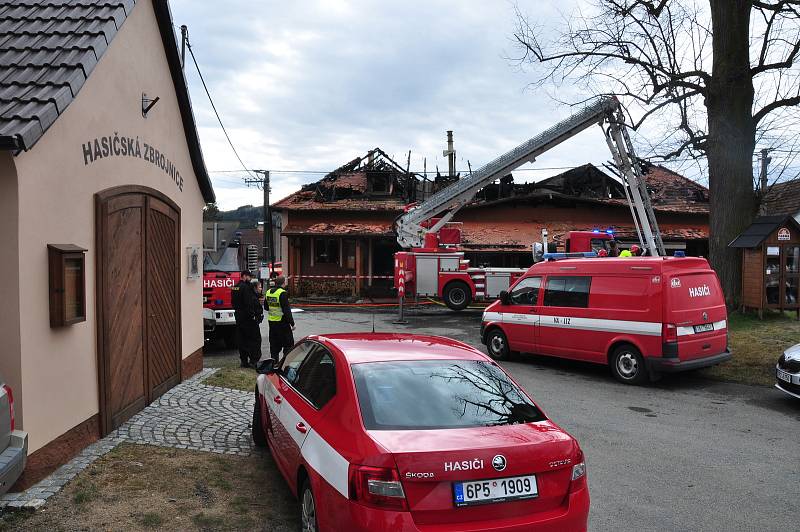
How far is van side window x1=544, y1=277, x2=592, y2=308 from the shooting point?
10828 mm

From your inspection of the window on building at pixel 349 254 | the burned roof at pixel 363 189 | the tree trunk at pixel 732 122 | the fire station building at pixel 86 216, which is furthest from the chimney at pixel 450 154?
the fire station building at pixel 86 216

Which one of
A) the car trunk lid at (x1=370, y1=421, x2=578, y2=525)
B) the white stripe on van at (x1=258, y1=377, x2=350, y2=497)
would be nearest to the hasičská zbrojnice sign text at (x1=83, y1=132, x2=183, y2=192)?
the white stripe on van at (x1=258, y1=377, x2=350, y2=497)

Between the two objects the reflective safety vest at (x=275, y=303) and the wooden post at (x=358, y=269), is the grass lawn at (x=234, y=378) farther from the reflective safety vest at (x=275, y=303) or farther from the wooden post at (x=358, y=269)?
the wooden post at (x=358, y=269)

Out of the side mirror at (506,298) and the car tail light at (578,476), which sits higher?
the side mirror at (506,298)

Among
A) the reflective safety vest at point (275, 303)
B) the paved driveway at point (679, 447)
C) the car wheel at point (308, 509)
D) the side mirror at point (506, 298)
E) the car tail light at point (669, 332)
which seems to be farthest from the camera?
the side mirror at point (506, 298)

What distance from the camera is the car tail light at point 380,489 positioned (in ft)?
10.5

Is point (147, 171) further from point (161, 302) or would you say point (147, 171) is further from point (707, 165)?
point (707, 165)

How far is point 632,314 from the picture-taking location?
998 centimetres

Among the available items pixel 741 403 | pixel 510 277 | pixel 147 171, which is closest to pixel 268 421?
pixel 147 171

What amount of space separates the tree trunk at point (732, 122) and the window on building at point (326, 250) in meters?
17.9

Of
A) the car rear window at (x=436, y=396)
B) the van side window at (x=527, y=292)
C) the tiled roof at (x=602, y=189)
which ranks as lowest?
the car rear window at (x=436, y=396)

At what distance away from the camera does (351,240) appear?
28609mm

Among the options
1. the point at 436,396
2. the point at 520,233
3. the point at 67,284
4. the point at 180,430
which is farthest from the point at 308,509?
the point at 520,233

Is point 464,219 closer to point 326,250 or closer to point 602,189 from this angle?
point 326,250
